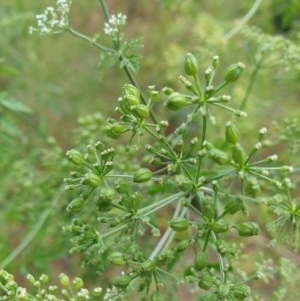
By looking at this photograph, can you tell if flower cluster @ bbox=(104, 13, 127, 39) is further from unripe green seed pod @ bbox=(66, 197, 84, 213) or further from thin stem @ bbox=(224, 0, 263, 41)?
thin stem @ bbox=(224, 0, 263, 41)

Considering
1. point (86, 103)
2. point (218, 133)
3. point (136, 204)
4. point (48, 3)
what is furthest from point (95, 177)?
point (86, 103)

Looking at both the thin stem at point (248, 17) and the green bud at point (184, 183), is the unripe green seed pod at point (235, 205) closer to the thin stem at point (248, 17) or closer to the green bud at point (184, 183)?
the green bud at point (184, 183)

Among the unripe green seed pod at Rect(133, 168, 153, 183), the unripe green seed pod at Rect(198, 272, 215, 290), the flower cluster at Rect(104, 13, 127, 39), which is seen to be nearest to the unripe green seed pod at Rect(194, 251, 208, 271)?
the unripe green seed pod at Rect(198, 272, 215, 290)

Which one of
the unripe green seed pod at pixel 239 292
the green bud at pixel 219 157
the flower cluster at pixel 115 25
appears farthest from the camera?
the flower cluster at pixel 115 25

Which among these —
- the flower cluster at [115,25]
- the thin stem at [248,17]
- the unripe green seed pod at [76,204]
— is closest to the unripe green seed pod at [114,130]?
the unripe green seed pod at [76,204]

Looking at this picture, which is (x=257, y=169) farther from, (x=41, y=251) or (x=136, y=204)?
(x=41, y=251)

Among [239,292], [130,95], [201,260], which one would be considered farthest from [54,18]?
[239,292]
